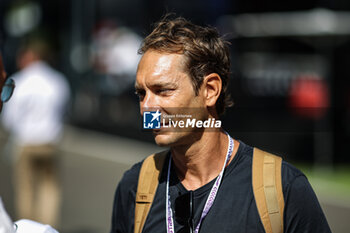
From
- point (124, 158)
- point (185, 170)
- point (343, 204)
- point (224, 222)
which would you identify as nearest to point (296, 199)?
point (224, 222)

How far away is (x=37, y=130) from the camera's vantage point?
7090 mm

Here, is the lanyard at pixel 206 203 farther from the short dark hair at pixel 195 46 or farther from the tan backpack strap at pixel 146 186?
the short dark hair at pixel 195 46

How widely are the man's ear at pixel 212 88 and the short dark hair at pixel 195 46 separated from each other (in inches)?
1.0

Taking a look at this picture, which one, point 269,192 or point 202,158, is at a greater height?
point 202,158

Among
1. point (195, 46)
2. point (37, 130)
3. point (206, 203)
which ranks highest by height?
point (195, 46)

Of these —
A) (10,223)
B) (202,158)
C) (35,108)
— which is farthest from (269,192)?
(35,108)

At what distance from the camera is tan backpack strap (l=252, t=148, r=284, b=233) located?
233cm

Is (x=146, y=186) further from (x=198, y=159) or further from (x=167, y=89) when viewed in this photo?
(x=167, y=89)

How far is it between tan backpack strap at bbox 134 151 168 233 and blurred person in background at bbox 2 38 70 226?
4522 millimetres

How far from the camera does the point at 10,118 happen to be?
7141 millimetres

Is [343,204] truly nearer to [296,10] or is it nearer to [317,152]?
[317,152]

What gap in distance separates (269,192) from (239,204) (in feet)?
0.47

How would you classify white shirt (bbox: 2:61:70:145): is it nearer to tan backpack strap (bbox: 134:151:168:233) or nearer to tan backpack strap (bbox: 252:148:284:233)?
tan backpack strap (bbox: 134:151:168:233)

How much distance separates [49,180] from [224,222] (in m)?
5.33
